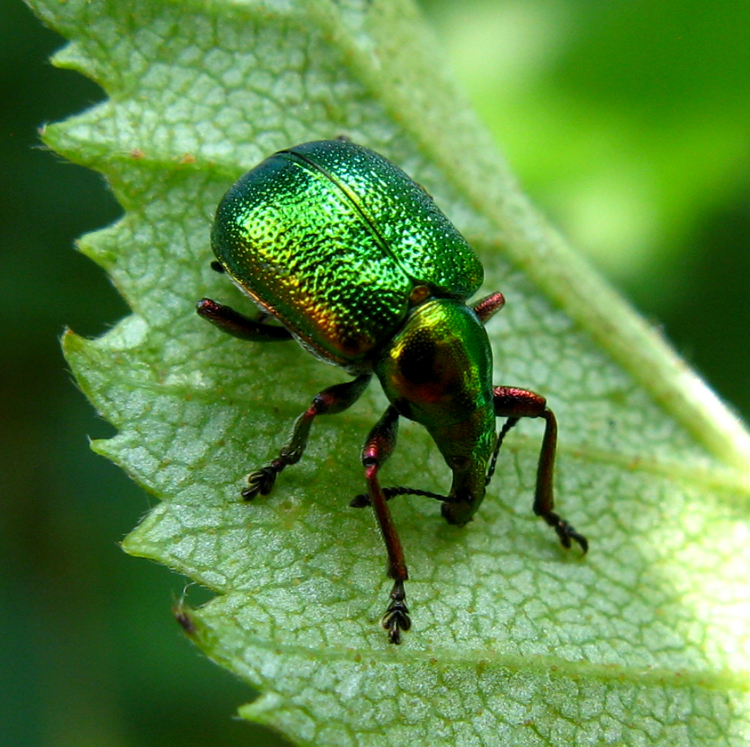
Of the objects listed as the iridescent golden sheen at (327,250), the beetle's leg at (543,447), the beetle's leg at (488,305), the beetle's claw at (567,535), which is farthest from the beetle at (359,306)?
the beetle's claw at (567,535)

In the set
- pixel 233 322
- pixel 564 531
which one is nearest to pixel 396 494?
pixel 564 531

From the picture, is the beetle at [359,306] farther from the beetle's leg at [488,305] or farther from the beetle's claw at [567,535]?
the beetle's claw at [567,535]

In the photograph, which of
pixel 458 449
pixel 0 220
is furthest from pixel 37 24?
pixel 458 449

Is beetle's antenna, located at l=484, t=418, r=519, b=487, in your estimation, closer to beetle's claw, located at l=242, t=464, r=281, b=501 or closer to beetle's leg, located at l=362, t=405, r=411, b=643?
beetle's leg, located at l=362, t=405, r=411, b=643

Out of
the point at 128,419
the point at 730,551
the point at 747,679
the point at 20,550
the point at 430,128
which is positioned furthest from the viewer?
the point at 20,550

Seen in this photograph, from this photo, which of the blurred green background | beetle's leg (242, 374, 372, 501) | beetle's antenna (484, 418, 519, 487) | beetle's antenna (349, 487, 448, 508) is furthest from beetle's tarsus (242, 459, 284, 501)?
beetle's antenna (484, 418, 519, 487)

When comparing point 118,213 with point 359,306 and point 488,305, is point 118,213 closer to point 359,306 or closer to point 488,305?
point 359,306

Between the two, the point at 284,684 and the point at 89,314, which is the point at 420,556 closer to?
the point at 284,684
